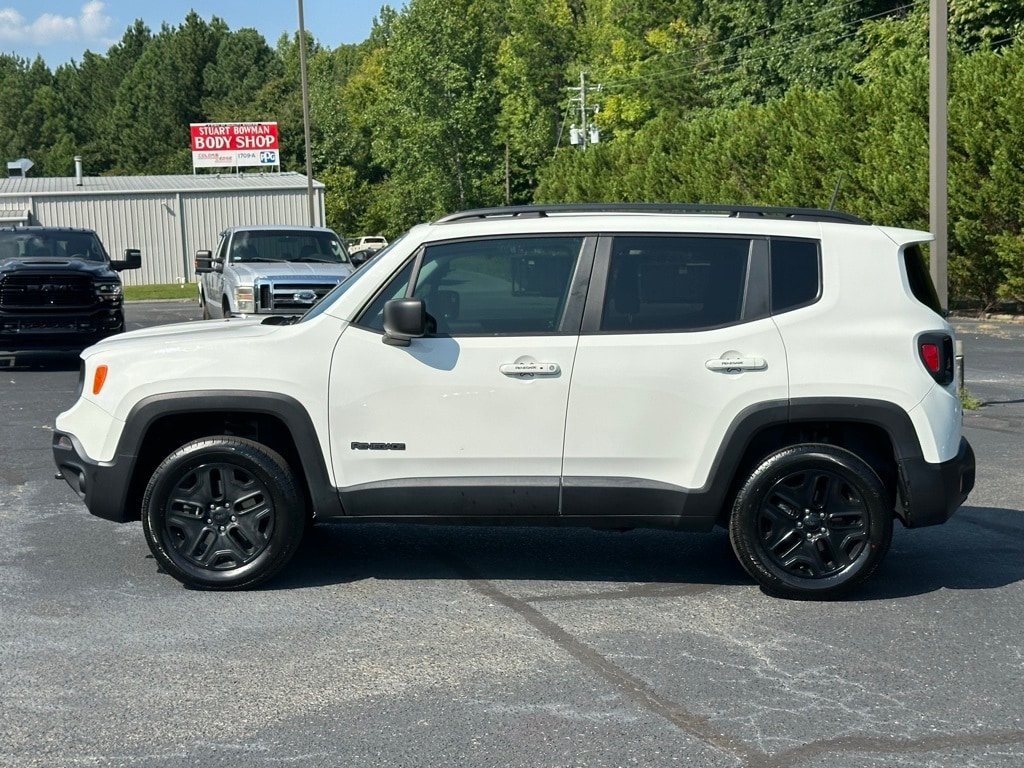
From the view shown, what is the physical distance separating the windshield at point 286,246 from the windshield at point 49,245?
1.97m

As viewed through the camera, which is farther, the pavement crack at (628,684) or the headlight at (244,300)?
the headlight at (244,300)

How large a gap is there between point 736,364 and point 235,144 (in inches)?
2525

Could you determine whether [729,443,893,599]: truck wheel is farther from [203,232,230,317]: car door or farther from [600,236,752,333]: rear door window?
[203,232,230,317]: car door

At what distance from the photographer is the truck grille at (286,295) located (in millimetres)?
16953

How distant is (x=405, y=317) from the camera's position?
596 cm

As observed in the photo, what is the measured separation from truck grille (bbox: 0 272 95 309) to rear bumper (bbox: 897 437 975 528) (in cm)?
1355

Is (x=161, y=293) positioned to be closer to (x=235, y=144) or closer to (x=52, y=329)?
(x=235, y=144)

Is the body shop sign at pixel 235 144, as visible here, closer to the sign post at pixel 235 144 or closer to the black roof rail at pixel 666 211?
the sign post at pixel 235 144

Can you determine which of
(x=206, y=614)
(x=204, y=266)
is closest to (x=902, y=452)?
(x=206, y=614)

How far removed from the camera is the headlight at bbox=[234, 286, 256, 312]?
17.1 m

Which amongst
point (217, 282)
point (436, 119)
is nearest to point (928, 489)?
point (217, 282)

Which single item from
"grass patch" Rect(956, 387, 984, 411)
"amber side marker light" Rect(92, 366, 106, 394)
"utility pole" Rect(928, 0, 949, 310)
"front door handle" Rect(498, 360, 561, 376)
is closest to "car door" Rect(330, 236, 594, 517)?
"front door handle" Rect(498, 360, 561, 376)

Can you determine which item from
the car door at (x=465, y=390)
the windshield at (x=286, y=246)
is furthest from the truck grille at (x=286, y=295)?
the car door at (x=465, y=390)

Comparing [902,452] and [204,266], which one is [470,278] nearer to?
[902,452]
